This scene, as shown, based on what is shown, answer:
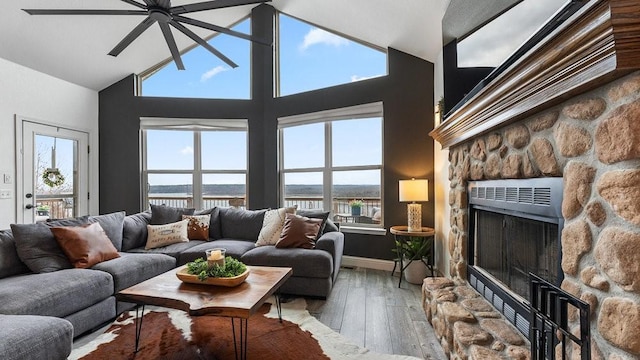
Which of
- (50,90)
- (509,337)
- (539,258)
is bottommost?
(509,337)

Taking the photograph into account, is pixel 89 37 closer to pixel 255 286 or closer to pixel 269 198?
pixel 269 198

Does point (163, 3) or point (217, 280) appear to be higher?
point (163, 3)

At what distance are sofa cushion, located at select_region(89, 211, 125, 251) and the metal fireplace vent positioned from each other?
351 centimetres

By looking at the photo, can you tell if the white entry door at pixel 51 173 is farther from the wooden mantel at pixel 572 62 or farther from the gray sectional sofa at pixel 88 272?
the wooden mantel at pixel 572 62

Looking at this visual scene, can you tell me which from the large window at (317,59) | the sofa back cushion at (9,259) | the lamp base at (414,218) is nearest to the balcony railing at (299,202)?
the lamp base at (414,218)

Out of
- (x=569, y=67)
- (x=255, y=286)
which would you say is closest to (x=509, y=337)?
(x=569, y=67)

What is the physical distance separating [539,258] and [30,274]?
3.54 metres

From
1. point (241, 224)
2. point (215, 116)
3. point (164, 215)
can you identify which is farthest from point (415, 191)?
point (215, 116)

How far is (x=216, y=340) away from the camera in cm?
223

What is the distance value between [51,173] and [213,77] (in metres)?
2.78

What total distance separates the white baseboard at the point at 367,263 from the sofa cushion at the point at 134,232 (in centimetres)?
259

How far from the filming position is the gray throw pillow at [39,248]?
2477 millimetres

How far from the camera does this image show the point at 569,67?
1.16m

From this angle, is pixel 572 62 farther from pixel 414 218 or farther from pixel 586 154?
pixel 414 218
